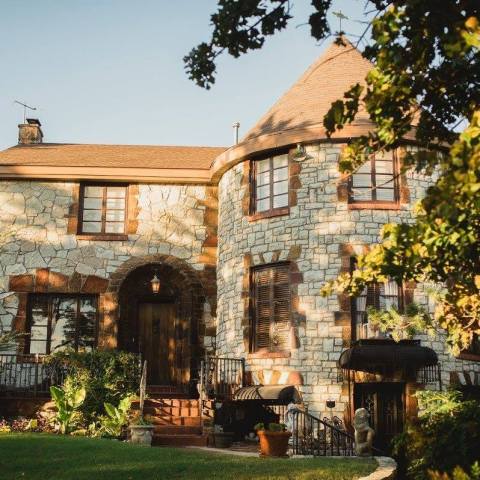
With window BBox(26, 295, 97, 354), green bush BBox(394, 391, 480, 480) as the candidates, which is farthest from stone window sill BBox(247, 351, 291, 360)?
green bush BBox(394, 391, 480, 480)

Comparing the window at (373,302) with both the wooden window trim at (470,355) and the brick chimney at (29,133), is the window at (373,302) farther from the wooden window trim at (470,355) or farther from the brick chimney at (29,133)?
the brick chimney at (29,133)

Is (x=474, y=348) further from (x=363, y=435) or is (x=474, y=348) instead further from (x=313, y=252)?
(x=363, y=435)

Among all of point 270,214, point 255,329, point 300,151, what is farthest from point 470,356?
point 300,151

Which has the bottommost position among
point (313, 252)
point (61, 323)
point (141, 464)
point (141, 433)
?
point (141, 464)

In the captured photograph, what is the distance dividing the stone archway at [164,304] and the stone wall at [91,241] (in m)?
0.20

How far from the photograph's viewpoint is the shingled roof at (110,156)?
66.7ft

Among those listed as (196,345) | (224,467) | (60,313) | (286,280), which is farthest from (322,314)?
(60,313)

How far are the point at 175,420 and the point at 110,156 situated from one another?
27.1 ft

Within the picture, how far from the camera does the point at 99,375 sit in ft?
55.4

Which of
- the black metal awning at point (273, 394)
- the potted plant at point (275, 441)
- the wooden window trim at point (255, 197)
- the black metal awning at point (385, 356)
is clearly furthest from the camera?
the wooden window trim at point (255, 197)

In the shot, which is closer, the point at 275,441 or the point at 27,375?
the point at 275,441

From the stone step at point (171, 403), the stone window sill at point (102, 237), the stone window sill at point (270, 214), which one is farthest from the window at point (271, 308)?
the stone window sill at point (102, 237)

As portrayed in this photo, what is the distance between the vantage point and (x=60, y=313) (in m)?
19.5

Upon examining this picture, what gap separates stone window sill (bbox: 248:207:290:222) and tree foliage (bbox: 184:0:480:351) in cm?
836
